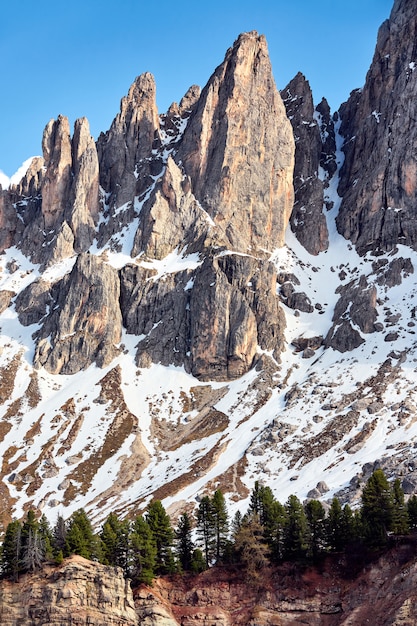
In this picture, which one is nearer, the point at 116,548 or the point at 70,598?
the point at 70,598

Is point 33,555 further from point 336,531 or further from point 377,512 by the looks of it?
point 377,512

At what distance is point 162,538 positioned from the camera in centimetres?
8812

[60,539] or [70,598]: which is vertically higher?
[60,539]

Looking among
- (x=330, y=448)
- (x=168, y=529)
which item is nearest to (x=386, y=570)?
(x=168, y=529)

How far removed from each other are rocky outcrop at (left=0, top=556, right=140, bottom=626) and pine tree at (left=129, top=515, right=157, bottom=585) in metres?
4.16

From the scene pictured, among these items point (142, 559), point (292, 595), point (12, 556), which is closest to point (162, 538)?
point (142, 559)

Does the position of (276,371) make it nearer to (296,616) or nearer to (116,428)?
(116,428)

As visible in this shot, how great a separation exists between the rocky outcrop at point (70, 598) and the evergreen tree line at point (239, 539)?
127 inches

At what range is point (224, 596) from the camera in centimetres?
8175

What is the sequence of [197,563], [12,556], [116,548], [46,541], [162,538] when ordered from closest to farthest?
1. [12,556]
2. [46,541]
3. [116,548]
4. [197,563]
5. [162,538]

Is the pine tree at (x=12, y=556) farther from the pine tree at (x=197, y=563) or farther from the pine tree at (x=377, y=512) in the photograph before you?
the pine tree at (x=377, y=512)

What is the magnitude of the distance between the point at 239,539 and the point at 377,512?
15.9 meters

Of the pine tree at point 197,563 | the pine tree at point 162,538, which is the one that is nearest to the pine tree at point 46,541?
the pine tree at point 162,538

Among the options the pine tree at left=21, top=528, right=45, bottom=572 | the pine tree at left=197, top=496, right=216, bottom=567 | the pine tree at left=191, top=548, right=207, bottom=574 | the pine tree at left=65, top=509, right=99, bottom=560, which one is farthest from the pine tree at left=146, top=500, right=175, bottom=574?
the pine tree at left=21, top=528, right=45, bottom=572
